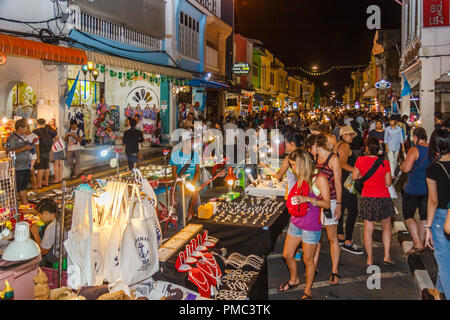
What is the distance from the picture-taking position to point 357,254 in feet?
21.3

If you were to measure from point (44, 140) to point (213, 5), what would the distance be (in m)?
20.6

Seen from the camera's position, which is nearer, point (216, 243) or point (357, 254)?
point (216, 243)

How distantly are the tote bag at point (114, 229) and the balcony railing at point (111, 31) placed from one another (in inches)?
432

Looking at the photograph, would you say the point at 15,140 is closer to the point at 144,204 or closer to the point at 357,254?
the point at 144,204

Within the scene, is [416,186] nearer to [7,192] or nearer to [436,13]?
[7,192]

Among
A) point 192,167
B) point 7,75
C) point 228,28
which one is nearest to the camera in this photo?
point 192,167

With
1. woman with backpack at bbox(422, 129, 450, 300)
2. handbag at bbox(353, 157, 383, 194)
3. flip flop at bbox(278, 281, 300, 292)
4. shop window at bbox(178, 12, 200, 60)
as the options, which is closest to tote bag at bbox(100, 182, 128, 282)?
flip flop at bbox(278, 281, 300, 292)

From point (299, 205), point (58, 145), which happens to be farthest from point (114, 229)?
point (58, 145)

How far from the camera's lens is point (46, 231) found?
4770mm

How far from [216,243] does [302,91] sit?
288ft

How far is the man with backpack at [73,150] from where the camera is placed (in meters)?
12.3

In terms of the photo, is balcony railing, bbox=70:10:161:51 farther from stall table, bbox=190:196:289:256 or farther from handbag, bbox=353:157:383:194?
handbag, bbox=353:157:383:194

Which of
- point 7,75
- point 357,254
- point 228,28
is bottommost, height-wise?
point 357,254

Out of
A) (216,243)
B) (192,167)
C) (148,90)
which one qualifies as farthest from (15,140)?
(148,90)
